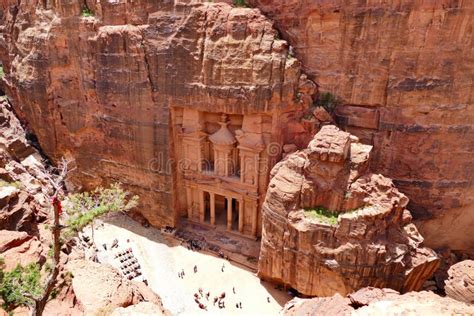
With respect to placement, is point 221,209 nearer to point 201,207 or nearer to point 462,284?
point 201,207

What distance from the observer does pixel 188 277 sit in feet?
54.3

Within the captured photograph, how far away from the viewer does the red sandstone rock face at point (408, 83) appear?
13.5m

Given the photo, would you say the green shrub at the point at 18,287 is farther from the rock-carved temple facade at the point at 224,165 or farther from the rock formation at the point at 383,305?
the rock-carved temple facade at the point at 224,165

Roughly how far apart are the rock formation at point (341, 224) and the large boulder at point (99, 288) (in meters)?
7.00

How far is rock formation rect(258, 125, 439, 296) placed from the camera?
1262 cm

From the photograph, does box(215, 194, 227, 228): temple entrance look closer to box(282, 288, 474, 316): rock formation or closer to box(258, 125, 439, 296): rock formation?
box(258, 125, 439, 296): rock formation

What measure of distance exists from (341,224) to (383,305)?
583cm

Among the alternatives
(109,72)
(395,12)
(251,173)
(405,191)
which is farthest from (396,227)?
(109,72)

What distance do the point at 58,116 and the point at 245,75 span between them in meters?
12.6

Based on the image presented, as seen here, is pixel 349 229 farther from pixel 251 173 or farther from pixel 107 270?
pixel 107 270

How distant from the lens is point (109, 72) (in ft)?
59.2

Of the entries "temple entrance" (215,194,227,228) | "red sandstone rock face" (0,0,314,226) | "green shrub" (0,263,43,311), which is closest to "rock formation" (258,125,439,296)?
"red sandstone rock face" (0,0,314,226)

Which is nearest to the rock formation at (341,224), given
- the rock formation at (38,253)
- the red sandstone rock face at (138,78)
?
the red sandstone rock face at (138,78)

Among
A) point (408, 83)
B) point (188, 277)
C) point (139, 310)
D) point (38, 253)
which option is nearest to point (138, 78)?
point (188, 277)
